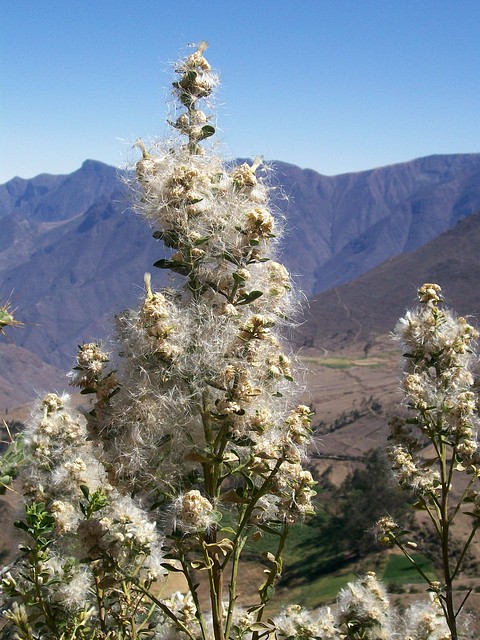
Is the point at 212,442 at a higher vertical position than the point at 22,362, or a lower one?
lower

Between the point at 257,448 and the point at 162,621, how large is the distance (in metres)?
1.23

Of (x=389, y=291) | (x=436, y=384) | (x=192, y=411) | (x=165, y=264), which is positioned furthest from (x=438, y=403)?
(x=389, y=291)

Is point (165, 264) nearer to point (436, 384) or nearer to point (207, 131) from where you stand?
point (207, 131)

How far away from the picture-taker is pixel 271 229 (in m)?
2.22

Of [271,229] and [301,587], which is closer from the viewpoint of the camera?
[271,229]

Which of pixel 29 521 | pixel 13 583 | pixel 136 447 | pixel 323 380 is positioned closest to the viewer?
pixel 136 447

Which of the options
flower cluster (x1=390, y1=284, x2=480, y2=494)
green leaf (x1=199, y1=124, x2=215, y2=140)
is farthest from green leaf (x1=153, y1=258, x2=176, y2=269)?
flower cluster (x1=390, y1=284, x2=480, y2=494)

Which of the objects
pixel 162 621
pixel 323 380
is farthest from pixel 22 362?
pixel 162 621

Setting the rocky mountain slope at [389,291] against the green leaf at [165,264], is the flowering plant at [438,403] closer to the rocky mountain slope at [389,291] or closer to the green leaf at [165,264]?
the green leaf at [165,264]

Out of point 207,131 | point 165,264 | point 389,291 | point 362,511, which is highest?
point 389,291

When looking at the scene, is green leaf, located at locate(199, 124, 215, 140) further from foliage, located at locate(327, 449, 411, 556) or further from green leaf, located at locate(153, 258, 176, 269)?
foliage, located at locate(327, 449, 411, 556)

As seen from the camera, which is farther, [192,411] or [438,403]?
[438,403]

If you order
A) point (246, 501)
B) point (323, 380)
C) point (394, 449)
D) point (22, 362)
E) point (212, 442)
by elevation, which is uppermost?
point (22, 362)

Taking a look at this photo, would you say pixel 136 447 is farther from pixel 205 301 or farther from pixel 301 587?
pixel 301 587
